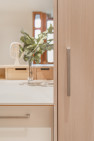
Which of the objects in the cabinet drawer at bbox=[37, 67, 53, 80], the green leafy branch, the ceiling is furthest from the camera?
the ceiling

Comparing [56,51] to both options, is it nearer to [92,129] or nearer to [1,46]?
[92,129]

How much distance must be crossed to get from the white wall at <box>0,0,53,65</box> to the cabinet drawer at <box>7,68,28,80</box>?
0.66ft

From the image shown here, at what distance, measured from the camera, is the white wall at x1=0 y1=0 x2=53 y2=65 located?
1.76 meters

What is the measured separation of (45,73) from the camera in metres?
1.58

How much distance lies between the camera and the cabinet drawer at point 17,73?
62.6 inches

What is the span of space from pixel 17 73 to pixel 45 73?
31cm

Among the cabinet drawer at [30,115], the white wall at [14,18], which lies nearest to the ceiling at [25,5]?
the white wall at [14,18]

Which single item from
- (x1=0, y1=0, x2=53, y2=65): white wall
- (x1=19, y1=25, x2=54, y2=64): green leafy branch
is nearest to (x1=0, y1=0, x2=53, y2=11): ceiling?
(x1=0, y1=0, x2=53, y2=65): white wall

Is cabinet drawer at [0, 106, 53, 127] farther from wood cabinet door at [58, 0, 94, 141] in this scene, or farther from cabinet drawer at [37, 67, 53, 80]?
cabinet drawer at [37, 67, 53, 80]

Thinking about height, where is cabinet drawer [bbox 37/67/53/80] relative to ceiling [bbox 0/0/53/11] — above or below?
below

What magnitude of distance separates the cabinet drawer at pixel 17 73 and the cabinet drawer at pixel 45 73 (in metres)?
0.14

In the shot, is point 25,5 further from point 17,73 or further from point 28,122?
point 28,122

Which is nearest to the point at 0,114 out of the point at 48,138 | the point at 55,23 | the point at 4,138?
the point at 4,138

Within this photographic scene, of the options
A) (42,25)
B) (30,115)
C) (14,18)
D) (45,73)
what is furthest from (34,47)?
(30,115)
